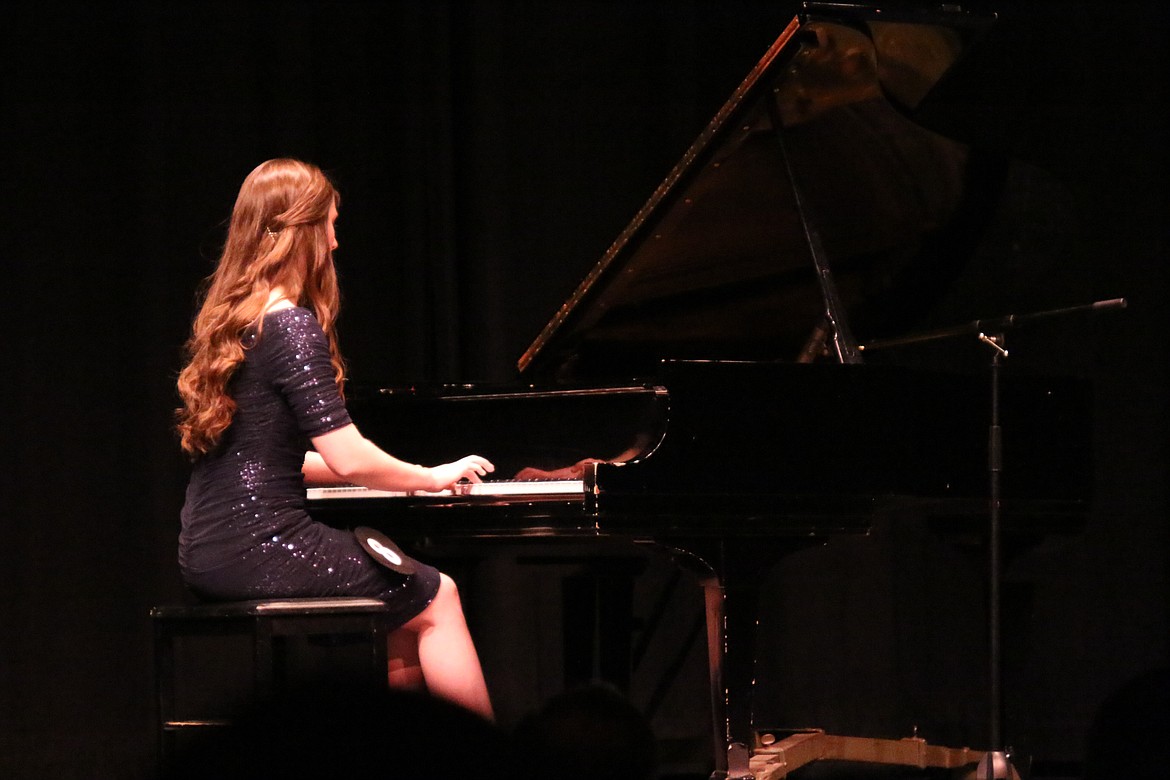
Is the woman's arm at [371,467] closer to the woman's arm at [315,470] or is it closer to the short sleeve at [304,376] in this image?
the short sleeve at [304,376]

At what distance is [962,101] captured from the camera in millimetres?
4770

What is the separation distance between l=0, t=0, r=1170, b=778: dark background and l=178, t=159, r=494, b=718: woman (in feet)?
4.47

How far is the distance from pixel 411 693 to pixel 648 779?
467 millimetres

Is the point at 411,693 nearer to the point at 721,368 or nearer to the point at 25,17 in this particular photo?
the point at 721,368

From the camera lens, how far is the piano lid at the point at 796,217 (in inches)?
124

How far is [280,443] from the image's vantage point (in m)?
2.93

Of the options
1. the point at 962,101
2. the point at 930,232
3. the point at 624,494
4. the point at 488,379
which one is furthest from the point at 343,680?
the point at 962,101

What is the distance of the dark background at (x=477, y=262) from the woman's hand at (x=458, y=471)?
1.43 metres

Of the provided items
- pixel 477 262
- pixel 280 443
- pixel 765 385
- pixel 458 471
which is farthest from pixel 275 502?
pixel 477 262

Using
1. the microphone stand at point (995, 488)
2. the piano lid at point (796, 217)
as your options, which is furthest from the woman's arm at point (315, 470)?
the microphone stand at point (995, 488)

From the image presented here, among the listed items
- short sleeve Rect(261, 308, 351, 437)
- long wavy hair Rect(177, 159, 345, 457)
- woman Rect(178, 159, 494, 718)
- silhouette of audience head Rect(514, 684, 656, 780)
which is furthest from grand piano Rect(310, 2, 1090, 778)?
silhouette of audience head Rect(514, 684, 656, 780)

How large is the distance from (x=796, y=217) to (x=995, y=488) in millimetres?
886

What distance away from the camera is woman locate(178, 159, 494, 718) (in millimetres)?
2865

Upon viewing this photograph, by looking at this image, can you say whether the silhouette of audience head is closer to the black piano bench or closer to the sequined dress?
the black piano bench
